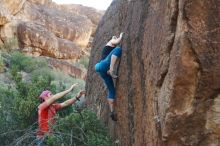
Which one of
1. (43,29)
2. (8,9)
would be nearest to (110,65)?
(8,9)

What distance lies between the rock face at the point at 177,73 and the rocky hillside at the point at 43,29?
17905mm

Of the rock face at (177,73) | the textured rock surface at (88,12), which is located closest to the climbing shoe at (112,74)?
the rock face at (177,73)

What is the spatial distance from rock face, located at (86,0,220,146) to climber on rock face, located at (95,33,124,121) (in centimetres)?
64

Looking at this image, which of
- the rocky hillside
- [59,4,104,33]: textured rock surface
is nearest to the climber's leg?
the rocky hillside

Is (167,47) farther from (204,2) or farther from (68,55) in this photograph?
(68,55)

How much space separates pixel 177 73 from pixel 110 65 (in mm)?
2598

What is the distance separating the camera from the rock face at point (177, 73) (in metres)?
4.97

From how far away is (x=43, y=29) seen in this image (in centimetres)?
2636

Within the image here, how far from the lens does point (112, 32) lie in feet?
30.3

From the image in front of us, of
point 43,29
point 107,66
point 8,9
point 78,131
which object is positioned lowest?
point 78,131

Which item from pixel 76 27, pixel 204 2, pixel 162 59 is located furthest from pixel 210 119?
pixel 76 27

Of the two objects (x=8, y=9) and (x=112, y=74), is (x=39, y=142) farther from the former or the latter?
(x=8, y=9)

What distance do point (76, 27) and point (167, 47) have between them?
25.7 meters

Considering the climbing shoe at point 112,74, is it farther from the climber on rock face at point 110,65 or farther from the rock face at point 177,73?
the rock face at point 177,73
